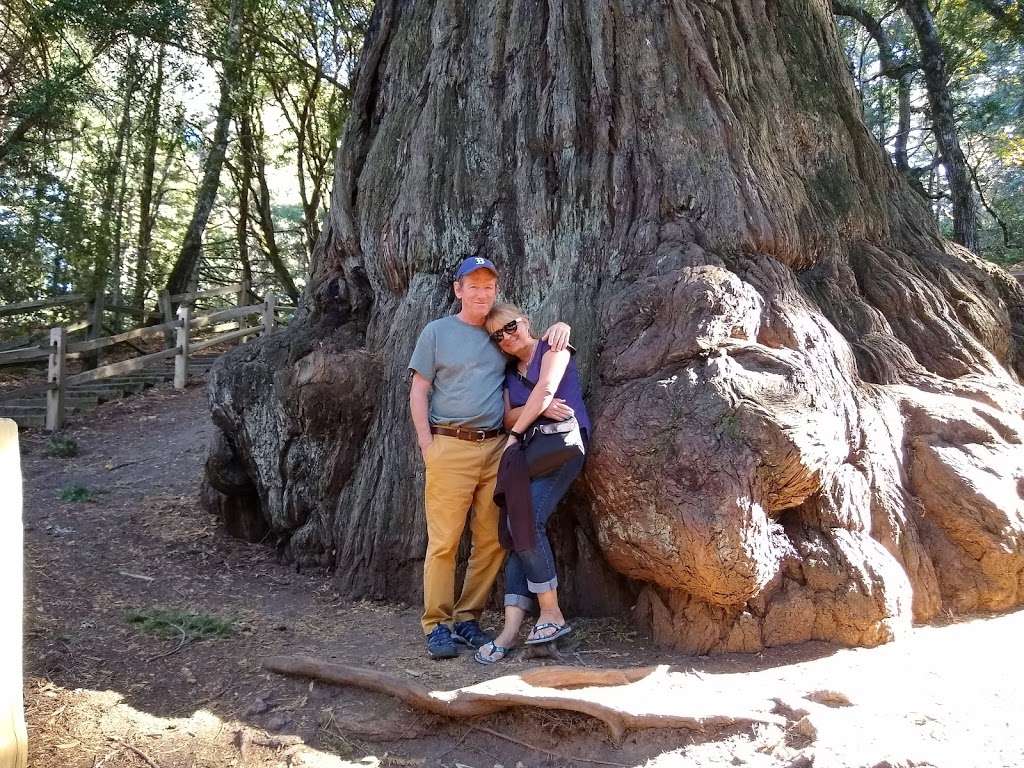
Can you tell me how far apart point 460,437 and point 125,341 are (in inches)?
488

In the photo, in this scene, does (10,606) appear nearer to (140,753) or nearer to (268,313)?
(140,753)

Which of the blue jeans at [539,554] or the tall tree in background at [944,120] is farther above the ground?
the tall tree in background at [944,120]

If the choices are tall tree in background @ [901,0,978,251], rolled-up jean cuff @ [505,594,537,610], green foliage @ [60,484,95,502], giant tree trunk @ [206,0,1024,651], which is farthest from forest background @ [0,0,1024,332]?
rolled-up jean cuff @ [505,594,537,610]

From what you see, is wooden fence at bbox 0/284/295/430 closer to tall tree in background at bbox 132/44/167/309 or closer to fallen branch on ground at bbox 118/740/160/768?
tall tree in background at bbox 132/44/167/309

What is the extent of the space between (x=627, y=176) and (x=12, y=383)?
12625 mm

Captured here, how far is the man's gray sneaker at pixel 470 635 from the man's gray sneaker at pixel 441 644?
0.13m

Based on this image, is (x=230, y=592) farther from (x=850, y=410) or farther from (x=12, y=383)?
(x=12, y=383)

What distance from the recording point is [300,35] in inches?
655

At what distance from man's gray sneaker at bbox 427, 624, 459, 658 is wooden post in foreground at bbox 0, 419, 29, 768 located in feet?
6.40

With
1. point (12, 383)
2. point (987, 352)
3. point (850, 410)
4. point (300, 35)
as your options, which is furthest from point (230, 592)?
point (300, 35)

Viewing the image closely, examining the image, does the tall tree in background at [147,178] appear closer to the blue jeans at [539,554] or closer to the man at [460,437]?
the man at [460,437]

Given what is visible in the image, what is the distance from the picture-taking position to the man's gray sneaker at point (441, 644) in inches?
172

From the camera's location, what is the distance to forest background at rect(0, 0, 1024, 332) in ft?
39.2

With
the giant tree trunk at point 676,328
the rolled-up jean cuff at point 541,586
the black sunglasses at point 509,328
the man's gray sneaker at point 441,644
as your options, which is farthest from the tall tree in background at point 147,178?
the rolled-up jean cuff at point 541,586
